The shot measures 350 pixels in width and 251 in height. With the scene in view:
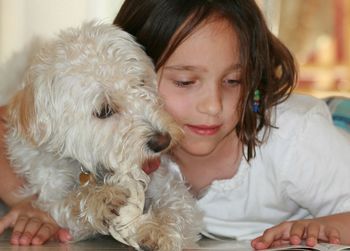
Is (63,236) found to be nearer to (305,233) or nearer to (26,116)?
(26,116)

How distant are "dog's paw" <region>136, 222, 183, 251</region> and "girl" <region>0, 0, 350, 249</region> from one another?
0.66ft

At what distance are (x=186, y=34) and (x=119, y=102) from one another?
0.89 feet

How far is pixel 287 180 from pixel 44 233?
0.68 m

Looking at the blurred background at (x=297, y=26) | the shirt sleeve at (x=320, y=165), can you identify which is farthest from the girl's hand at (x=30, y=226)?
the blurred background at (x=297, y=26)

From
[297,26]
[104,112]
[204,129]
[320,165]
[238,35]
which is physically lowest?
[297,26]

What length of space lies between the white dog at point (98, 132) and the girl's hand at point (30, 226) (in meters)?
0.02

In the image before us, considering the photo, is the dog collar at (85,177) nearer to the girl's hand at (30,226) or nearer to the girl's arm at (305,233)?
the girl's hand at (30,226)

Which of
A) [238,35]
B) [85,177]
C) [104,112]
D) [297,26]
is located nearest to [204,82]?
[238,35]

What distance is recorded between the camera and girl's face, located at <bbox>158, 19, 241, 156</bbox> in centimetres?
178

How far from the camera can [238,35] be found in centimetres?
185

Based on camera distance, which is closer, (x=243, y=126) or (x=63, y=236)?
(x=63, y=236)

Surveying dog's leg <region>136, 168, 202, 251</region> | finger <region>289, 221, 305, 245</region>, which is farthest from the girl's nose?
finger <region>289, 221, 305, 245</region>

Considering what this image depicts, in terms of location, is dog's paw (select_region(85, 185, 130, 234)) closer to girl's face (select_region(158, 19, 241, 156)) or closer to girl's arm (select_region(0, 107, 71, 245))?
girl's arm (select_region(0, 107, 71, 245))

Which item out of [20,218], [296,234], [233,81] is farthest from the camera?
[233,81]
